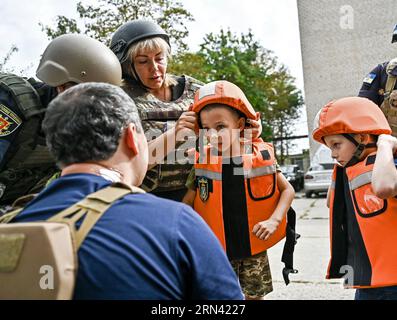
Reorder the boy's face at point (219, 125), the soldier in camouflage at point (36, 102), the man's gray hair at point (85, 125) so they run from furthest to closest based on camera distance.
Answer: the boy's face at point (219, 125) → the soldier in camouflage at point (36, 102) → the man's gray hair at point (85, 125)

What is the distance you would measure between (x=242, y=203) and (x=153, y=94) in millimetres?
851

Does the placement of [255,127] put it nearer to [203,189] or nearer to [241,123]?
[241,123]

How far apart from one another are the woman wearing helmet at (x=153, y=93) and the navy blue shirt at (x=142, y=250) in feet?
4.29

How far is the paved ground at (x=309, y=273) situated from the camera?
4332 millimetres

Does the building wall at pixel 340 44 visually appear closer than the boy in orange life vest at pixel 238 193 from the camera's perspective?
No

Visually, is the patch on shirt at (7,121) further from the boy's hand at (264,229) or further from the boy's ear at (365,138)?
the boy's ear at (365,138)

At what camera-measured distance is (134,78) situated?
274 centimetres

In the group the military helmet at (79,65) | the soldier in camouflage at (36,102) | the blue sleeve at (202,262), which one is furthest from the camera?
the military helmet at (79,65)

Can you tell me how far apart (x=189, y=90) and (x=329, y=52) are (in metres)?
25.1

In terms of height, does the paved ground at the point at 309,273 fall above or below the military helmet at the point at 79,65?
below

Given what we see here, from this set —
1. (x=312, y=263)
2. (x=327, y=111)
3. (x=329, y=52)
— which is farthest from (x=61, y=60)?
(x=329, y=52)

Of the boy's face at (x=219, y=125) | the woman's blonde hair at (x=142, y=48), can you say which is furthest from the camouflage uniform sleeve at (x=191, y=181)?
the woman's blonde hair at (x=142, y=48)

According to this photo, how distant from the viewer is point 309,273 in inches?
202

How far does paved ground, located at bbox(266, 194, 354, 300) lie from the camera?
14.2 feet
